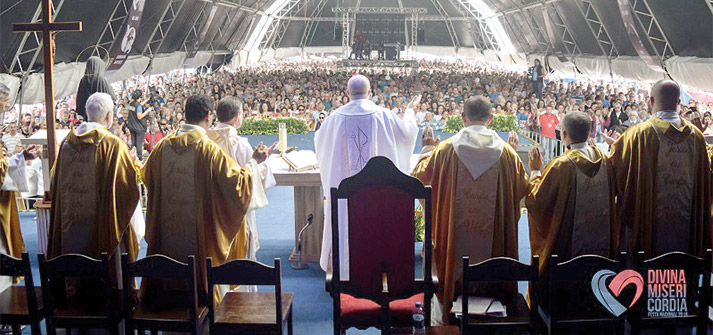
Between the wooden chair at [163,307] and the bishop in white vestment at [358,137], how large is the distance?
169cm

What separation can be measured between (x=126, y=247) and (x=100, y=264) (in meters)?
1.20

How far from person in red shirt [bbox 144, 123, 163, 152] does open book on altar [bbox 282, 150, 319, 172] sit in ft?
18.6

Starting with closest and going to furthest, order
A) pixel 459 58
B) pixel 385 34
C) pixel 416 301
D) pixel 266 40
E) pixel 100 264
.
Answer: pixel 100 264 < pixel 416 301 < pixel 385 34 < pixel 266 40 < pixel 459 58

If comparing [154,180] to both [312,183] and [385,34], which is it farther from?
[385,34]

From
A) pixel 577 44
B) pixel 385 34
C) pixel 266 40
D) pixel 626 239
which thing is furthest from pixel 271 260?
pixel 266 40

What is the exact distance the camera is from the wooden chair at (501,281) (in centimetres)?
316

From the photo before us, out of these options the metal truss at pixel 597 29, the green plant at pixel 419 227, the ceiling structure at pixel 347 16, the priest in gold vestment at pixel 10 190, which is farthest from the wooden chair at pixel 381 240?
the metal truss at pixel 597 29

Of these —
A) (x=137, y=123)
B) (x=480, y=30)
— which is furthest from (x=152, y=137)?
(x=480, y=30)

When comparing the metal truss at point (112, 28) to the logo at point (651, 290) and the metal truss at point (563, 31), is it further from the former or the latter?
the logo at point (651, 290)

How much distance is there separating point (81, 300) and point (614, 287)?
296 cm

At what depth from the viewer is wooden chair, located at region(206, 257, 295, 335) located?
3172mm

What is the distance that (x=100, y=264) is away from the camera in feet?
10.4

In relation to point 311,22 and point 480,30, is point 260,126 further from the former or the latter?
point 311,22

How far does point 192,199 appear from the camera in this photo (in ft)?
13.5
